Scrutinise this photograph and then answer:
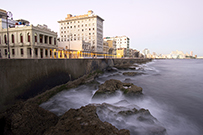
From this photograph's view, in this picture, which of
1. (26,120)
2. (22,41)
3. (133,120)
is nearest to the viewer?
(26,120)

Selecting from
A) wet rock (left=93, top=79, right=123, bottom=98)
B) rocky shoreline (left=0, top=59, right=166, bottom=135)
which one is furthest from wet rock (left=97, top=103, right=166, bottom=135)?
wet rock (left=93, top=79, right=123, bottom=98)

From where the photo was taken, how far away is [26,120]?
605 cm

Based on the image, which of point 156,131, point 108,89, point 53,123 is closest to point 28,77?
point 53,123

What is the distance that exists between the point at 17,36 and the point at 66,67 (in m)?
24.7

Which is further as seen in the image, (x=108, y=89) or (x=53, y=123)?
(x=108, y=89)

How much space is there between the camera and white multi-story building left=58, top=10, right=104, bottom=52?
74.7 meters

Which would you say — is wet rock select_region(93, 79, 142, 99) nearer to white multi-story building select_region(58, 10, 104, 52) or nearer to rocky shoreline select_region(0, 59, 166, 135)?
rocky shoreline select_region(0, 59, 166, 135)

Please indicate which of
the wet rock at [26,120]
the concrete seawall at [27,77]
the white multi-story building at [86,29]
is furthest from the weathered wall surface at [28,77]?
the white multi-story building at [86,29]

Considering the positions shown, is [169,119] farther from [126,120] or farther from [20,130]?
[20,130]

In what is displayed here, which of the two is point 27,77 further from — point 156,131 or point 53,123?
point 156,131

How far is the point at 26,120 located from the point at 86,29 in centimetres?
7616

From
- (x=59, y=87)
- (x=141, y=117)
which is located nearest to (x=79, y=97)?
(x=59, y=87)

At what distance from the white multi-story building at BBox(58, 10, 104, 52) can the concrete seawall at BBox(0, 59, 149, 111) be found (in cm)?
5845

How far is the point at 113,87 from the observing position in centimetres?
1325
